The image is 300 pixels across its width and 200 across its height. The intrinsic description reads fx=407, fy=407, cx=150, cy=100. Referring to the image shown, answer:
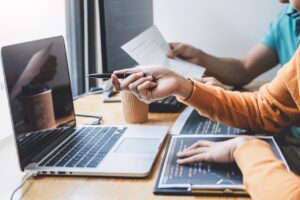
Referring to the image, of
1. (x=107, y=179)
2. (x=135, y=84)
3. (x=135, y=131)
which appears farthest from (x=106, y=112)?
(x=107, y=179)

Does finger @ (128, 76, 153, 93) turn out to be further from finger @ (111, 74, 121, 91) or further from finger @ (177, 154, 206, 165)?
finger @ (177, 154, 206, 165)

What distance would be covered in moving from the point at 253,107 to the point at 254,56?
64 centimetres

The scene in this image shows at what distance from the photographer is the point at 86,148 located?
96 cm

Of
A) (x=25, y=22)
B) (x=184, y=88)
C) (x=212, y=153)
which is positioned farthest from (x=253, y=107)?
(x=25, y=22)

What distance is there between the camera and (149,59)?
1292 millimetres

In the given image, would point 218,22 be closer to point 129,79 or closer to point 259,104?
point 259,104

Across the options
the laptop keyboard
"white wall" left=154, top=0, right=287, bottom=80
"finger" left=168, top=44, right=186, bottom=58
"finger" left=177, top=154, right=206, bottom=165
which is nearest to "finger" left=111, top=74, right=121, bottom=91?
the laptop keyboard

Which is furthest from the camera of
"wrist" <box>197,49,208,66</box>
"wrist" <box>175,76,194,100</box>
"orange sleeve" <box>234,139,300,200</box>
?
"wrist" <box>197,49,208,66</box>

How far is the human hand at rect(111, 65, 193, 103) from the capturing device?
0.99 meters

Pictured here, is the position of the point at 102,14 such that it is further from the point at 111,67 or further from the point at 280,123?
the point at 280,123

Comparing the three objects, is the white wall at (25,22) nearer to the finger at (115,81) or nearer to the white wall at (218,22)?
the finger at (115,81)

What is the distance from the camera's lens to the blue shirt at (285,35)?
1.52 m

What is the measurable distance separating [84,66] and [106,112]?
567 millimetres

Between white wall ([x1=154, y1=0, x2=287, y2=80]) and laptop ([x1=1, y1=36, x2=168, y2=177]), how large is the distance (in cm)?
92
